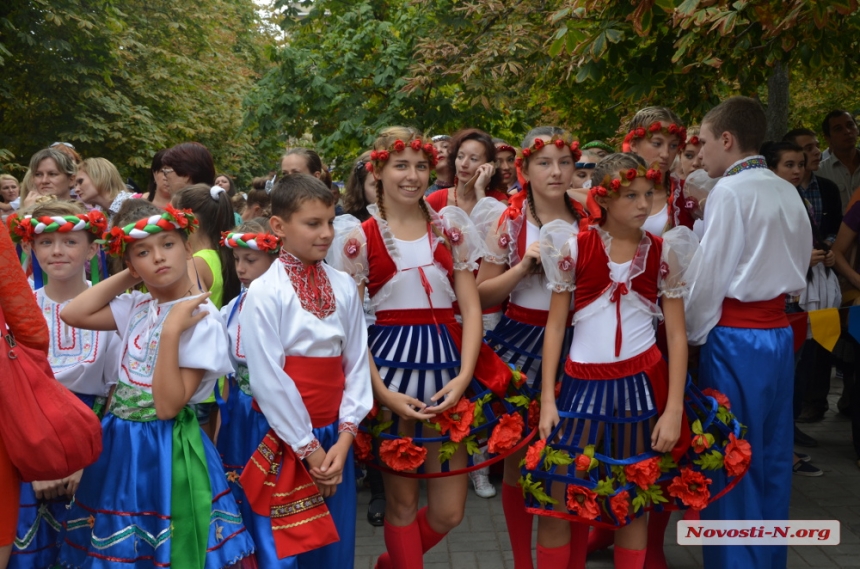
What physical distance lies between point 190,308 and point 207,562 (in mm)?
953

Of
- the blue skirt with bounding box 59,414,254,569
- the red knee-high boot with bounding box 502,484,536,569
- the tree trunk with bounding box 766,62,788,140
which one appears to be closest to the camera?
the blue skirt with bounding box 59,414,254,569

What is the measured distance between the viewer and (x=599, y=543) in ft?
14.7

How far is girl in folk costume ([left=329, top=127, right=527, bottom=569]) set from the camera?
3.62m

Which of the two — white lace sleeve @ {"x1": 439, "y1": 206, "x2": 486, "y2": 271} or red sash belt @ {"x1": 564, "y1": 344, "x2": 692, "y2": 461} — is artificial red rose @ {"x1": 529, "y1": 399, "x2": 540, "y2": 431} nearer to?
red sash belt @ {"x1": 564, "y1": 344, "x2": 692, "y2": 461}

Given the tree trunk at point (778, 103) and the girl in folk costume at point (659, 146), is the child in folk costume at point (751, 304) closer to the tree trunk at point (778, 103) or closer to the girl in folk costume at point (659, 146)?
the girl in folk costume at point (659, 146)

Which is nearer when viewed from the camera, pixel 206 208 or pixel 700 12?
pixel 700 12

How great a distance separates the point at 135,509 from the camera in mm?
3133

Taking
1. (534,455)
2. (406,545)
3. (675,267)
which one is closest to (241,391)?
(406,545)

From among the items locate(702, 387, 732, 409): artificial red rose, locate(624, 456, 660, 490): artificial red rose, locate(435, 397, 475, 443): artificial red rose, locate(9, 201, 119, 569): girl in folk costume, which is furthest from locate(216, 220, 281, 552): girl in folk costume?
locate(702, 387, 732, 409): artificial red rose

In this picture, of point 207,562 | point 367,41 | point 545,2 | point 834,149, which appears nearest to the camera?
point 207,562

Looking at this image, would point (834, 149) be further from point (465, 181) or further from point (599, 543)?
point (599, 543)

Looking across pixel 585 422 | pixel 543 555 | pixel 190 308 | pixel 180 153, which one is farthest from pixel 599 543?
pixel 180 153

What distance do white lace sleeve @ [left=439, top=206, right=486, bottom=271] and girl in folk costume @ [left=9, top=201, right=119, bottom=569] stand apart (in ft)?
4.91

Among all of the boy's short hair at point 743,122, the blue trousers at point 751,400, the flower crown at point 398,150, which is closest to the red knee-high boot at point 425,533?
the blue trousers at point 751,400
